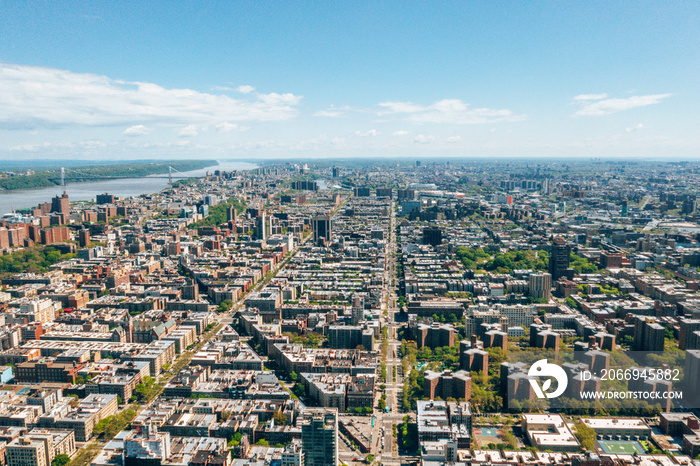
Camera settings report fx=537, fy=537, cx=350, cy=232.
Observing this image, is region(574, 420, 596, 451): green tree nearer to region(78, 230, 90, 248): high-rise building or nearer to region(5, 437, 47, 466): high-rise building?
region(5, 437, 47, 466): high-rise building

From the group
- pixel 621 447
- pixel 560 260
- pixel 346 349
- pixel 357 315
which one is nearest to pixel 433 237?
pixel 560 260

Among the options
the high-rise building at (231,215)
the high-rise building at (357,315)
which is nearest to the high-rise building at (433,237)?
the high-rise building at (357,315)

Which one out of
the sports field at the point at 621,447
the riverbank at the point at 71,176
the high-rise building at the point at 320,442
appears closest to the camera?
the high-rise building at the point at 320,442

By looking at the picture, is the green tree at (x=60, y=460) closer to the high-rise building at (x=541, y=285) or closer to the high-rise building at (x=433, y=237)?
the high-rise building at (x=541, y=285)

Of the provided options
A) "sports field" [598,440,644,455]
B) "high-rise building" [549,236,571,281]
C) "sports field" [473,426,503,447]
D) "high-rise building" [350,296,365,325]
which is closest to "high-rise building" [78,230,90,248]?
"high-rise building" [350,296,365,325]

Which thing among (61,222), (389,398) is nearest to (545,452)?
(389,398)

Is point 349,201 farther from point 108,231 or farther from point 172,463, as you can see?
point 172,463

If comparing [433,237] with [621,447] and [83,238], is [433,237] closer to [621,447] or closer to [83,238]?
[83,238]
